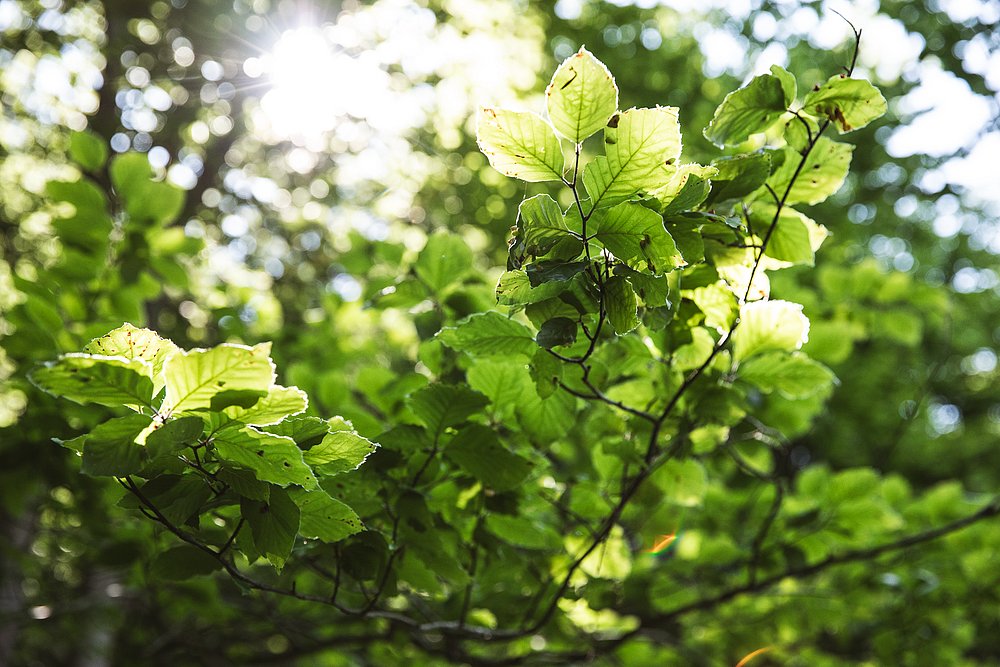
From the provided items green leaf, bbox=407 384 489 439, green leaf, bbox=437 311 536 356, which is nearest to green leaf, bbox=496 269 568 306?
green leaf, bbox=437 311 536 356

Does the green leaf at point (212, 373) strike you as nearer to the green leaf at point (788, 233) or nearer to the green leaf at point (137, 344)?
the green leaf at point (137, 344)

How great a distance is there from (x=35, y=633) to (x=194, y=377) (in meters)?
4.55

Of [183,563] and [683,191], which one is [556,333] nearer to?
[683,191]

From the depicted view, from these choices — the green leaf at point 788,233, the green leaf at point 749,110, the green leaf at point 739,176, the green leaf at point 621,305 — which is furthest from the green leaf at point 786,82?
the green leaf at point 621,305

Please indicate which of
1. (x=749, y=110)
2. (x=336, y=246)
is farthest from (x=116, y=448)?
(x=336, y=246)

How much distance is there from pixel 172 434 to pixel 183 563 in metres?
0.59

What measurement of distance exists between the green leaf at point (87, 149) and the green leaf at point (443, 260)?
54.0 inches

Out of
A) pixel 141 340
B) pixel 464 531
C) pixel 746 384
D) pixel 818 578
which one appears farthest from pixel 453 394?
pixel 818 578

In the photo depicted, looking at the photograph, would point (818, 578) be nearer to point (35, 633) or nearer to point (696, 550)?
point (696, 550)

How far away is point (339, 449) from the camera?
110 centimetres

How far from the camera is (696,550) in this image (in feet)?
9.87

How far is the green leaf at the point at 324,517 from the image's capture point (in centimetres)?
112

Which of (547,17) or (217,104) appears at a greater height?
(547,17)

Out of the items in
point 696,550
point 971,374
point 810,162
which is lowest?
point 971,374
